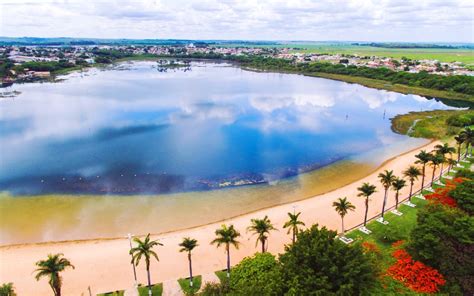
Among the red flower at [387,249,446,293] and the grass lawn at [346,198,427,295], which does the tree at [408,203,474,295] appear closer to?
the red flower at [387,249,446,293]

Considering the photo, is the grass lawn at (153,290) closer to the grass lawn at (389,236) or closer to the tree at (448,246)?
the grass lawn at (389,236)

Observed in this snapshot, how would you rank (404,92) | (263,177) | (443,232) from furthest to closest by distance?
(404,92), (263,177), (443,232)

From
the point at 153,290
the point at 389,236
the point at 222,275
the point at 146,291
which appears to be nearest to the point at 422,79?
the point at 389,236

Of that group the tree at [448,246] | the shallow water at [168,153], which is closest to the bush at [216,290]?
the shallow water at [168,153]

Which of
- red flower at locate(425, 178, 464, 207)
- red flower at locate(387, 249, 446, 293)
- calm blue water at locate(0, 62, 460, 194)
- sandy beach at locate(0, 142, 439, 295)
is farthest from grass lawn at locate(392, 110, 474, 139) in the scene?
red flower at locate(387, 249, 446, 293)

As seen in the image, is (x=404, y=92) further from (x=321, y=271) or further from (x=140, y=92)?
(x=321, y=271)

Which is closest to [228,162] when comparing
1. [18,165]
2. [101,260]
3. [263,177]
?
[263,177]
